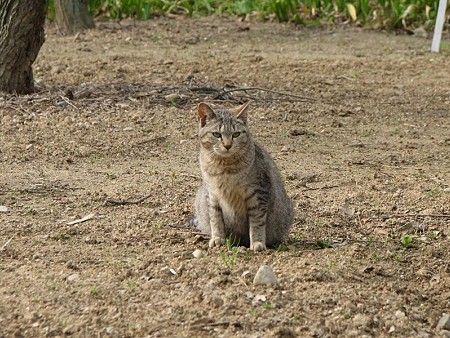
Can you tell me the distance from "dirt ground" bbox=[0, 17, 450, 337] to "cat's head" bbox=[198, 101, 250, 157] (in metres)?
0.62

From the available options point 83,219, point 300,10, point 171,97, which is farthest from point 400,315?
point 300,10

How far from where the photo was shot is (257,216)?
5.77 meters

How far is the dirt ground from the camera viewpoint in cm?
479

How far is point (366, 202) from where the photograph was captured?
6.89 meters

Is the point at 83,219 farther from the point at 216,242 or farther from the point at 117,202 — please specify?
the point at 216,242

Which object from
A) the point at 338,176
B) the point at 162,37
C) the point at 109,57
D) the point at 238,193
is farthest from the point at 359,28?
the point at 238,193

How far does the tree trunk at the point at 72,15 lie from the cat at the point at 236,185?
900cm

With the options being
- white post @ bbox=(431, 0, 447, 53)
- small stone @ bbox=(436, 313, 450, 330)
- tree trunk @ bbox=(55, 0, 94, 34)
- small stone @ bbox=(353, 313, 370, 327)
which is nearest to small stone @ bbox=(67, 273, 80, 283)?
small stone @ bbox=(353, 313, 370, 327)

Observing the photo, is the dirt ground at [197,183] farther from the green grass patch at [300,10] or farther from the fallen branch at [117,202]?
the green grass patch at [300,10]

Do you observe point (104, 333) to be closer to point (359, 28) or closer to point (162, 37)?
point (162, 37)

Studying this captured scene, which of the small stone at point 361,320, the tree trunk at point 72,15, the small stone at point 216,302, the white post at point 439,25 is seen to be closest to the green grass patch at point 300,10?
the tree trunk at point 72,15

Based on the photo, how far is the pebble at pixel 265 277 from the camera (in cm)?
503

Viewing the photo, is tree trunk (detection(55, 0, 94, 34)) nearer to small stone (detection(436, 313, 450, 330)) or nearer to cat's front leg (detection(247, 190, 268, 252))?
cat's front leg (detection(247, 190, 268, 252))

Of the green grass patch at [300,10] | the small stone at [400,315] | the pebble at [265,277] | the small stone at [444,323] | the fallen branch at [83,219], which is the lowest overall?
the green grass patch at [300,10]
